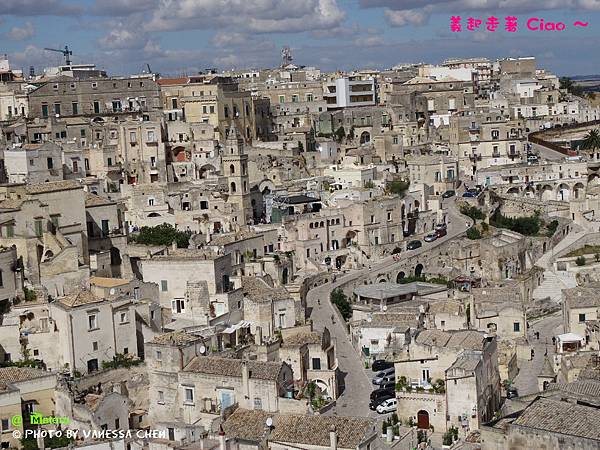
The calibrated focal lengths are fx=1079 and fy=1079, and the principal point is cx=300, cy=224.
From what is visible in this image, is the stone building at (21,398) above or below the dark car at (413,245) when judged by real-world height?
below

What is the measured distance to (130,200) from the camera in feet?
139

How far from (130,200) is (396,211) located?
429 inches

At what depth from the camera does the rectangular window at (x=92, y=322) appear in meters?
29.4

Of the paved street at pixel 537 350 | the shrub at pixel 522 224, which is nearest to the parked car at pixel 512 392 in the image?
the paved street at pixel 537 350

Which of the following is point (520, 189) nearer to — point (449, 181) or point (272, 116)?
point (449, 181)

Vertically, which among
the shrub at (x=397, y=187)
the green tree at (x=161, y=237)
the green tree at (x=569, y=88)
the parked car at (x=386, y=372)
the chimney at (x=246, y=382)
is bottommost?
the parked car at (x=386, y=372)

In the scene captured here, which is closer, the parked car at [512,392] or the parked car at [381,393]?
the parked car at [381,393]

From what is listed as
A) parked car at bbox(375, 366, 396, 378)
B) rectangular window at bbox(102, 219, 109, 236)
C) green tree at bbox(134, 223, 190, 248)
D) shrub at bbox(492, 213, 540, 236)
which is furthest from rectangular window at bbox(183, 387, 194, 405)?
shrub at bbox(492, 213, 540, 236)

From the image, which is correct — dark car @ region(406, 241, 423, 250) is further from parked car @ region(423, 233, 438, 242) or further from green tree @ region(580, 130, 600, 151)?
green tree @ region(580, 130, 600, 151)

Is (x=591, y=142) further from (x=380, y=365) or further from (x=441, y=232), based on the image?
(x=380, y=365)

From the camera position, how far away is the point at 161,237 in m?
38.9

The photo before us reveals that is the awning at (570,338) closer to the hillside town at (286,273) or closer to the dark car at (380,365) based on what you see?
the hillside town at (286,273)

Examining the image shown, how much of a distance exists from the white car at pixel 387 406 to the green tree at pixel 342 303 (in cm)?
885

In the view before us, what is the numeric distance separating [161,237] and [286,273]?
4.71 metres
